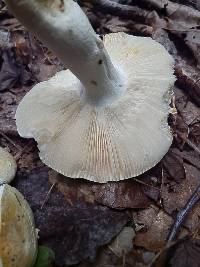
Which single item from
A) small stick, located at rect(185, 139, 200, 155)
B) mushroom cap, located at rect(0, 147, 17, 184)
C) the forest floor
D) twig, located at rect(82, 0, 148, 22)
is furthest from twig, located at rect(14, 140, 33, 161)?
twig, located at rect(82, 0, 148, 22)

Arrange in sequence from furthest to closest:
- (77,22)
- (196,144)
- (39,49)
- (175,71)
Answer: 1. (39,49)
2. (175,71)
3. (196,144)
4. (77,22)

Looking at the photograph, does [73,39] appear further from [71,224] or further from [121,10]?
[121,10]

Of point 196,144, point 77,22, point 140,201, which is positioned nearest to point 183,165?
point 196,144

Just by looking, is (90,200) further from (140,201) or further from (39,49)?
(39,49)

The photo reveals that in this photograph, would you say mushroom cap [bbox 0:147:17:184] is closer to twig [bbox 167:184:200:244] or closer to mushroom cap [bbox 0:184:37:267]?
mushroom cap [bbox 0:184:37:267]

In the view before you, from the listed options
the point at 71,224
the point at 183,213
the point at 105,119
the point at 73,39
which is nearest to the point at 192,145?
the point at 183,213

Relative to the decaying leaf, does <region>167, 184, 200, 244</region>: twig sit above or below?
above
